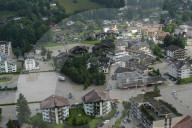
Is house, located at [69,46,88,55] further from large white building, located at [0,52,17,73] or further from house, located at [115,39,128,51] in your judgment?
large white building, located at [0,52,17,73]

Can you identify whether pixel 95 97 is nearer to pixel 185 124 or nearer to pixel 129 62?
pixel 185 124

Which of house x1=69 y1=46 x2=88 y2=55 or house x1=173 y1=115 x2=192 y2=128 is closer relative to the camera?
house x1=173 y1=115 x2=192 y2=128

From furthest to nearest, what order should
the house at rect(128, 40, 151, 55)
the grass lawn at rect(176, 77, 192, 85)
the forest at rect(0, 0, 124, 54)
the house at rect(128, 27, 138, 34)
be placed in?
the forest at rect(0, 0, 124, 54) → the house at rect(128, 40, 151, 55) → the house at rect(128, 27, 138, 34) → the grass lawn at rect(176, 77, 192, 85)

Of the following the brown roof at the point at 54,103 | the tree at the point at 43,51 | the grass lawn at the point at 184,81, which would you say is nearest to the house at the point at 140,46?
the grass lawn at the point at 184,81

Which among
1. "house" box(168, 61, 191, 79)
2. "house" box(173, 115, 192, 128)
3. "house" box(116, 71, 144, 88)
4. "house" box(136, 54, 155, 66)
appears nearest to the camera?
"house" box(173, 115, 192, 128)

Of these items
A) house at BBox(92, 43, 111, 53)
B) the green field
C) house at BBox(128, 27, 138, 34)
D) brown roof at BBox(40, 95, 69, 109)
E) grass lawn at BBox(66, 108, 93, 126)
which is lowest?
grass lawn at BBox(66, 108, 93, 126)

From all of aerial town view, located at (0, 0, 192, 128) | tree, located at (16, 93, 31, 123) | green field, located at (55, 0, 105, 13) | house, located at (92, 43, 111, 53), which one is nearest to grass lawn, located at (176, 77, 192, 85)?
aerial town view, located at (0, 0, 192, 128)

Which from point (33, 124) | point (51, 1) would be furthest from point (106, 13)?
point (51, 1)
